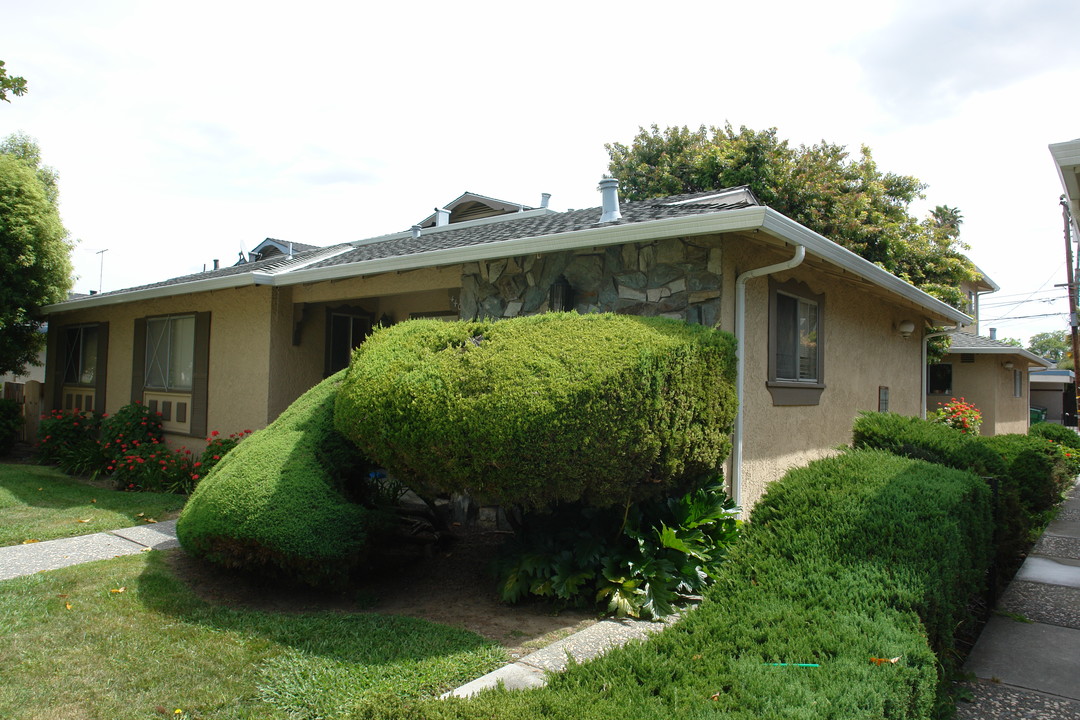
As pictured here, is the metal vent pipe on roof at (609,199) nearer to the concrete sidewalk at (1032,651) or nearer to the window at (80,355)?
the concrete sidewalk at (1032,651)

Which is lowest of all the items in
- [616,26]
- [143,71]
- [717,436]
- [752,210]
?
[717,436]

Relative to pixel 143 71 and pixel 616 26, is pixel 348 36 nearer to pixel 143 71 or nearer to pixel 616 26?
pixel 143 71

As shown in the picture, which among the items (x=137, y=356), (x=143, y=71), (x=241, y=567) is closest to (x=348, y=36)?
(x=143, y=71)

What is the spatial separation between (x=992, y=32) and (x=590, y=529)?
637cm

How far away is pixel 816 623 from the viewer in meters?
3.44

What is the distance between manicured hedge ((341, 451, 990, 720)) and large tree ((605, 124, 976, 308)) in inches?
446

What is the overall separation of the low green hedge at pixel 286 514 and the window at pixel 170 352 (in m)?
5.63

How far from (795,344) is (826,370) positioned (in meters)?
1.03

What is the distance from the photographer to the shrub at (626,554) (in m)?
4.57

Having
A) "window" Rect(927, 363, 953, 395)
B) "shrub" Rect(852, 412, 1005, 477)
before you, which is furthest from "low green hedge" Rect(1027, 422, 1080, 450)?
"shrub" Rect(852, 412, 1005, 477)

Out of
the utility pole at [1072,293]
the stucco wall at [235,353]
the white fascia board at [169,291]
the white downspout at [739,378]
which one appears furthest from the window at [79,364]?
the utility pole at [1072,293]

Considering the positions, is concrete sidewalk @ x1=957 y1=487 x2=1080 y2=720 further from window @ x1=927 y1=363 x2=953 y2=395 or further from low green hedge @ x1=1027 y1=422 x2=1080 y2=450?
window @ x1=927 y1=363 x2=953 y2=395

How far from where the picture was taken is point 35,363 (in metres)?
13.2

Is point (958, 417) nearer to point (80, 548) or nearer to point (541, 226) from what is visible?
point (541, 226)
